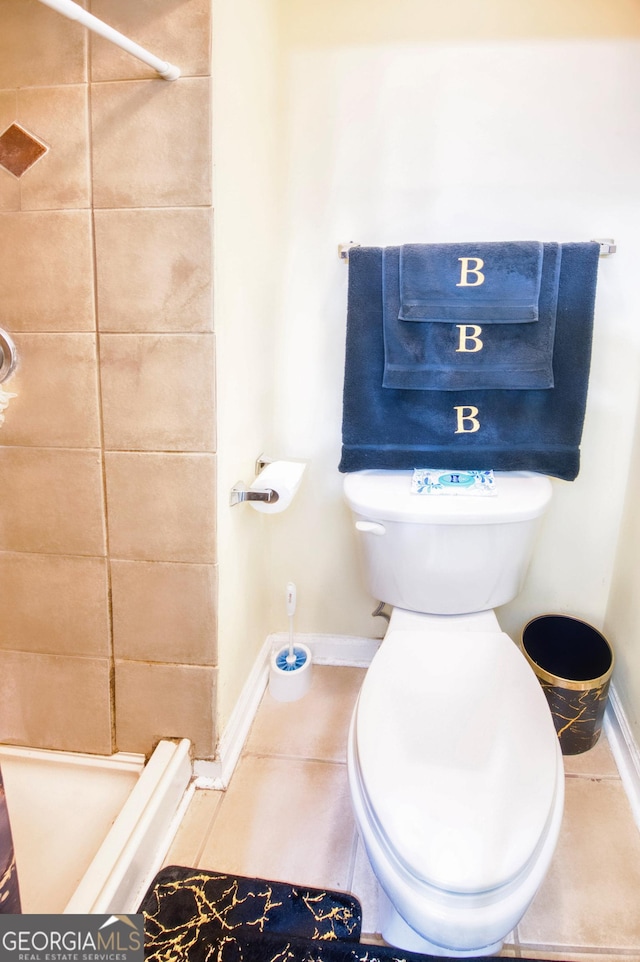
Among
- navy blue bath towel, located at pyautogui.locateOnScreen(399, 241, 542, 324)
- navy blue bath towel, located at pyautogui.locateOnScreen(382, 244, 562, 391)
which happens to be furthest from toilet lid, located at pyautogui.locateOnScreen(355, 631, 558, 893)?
navy blue bath towel, located at pyautogui.locateOnScreen(399, 241, 542, 324)

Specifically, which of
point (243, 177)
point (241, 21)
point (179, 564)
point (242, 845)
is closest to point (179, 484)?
point (179, 564)

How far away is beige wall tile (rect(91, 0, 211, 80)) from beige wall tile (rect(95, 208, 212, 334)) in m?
0.24

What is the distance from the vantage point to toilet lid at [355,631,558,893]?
814 millimetres

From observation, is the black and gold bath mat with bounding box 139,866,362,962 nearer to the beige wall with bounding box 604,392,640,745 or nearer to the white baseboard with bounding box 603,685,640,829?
the white baseboard with bounding box 603,685,640,829

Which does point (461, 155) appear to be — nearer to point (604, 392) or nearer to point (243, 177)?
point (243, 177)

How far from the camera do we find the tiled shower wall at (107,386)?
1000 mm

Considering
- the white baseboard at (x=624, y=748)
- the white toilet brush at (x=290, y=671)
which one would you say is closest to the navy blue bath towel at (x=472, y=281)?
the white toilet brush at (x=290, y=671)

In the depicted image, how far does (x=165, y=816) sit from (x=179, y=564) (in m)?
0.54

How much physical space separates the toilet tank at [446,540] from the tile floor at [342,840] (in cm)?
48

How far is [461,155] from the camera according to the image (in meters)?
1.36

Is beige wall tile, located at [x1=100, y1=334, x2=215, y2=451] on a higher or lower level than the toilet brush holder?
higher

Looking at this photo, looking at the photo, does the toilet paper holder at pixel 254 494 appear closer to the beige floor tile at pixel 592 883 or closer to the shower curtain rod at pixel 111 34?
the shower curtain rod at pixel 111 34

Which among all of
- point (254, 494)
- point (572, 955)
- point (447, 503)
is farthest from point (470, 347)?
point (572, 955)

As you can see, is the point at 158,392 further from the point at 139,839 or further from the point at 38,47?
the point at 139,839
